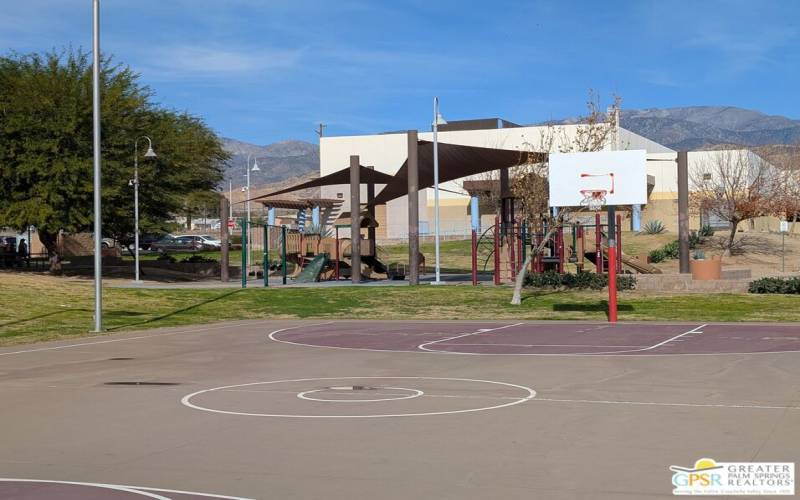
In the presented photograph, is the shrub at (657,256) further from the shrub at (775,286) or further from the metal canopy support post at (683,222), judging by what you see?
the shrub at (775,286)

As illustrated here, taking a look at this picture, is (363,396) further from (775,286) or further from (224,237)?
(224,237)

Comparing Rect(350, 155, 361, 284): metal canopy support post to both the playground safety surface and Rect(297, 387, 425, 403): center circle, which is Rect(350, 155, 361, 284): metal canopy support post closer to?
the playground safety surface

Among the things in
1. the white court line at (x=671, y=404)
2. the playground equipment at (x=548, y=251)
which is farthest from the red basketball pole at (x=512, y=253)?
the white court line at (x=671, y=404)

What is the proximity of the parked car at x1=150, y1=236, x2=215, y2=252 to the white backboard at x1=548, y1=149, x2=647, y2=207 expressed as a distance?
205ft

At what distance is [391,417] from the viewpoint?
475 inches

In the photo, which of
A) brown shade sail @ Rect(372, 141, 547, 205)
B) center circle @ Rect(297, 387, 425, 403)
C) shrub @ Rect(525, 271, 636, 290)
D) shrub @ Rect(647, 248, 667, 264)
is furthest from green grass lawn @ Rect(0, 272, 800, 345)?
shrub @ Rect(647, 248, 667, 264)

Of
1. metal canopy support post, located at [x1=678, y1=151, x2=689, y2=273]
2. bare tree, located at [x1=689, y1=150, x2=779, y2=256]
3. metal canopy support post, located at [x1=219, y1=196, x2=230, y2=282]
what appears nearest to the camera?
metal canopy support post, located at [x1=678, y1=151, x2=689, y2=273]

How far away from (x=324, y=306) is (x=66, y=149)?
1508 centimetres

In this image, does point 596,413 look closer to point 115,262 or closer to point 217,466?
point 217,466

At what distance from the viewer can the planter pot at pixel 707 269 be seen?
123 ft

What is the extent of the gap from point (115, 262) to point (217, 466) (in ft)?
157

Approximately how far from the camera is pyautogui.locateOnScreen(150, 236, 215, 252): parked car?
87.8 m

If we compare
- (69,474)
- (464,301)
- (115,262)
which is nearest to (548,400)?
(69,474)

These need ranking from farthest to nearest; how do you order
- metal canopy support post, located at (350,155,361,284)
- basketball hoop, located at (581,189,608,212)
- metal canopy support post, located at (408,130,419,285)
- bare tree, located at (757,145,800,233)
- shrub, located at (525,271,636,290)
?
1. bare tree, located at (757,145,800,233)
2. metal canopy support post, located at (350,155,361,284)
3. metal canopy support post, located at (408,130,419,285)
4. shrub, located at (525,271,636,290)
5. basketball hoop, located at (581,189,608,212)
